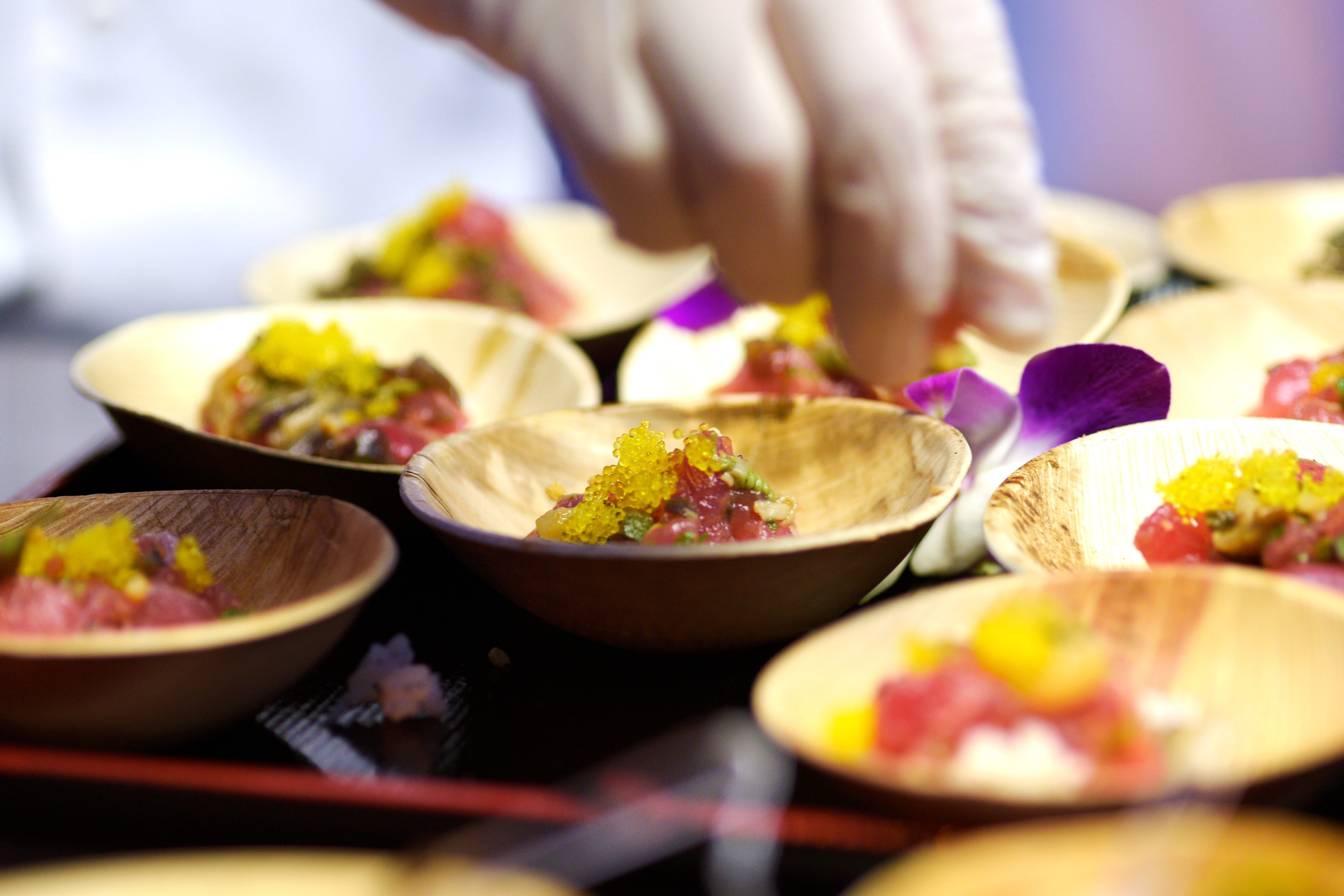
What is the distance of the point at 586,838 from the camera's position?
0.86 m

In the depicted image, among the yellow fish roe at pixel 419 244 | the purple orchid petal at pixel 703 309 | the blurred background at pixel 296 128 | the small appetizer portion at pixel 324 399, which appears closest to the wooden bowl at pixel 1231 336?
the purple orchid petal at pixel 703 309

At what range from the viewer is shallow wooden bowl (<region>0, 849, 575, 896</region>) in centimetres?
74

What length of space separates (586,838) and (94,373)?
4.50 feet

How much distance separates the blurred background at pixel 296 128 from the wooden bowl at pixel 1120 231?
3.08 ft

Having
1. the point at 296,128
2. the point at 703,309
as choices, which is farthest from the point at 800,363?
the point at 296,128

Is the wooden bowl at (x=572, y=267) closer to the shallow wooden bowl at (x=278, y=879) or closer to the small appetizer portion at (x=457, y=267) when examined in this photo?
the small appetizer portion at (x=457, y=267)

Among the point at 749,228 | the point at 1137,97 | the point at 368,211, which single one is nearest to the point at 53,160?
the point at 368,211

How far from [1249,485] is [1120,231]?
5.80ft

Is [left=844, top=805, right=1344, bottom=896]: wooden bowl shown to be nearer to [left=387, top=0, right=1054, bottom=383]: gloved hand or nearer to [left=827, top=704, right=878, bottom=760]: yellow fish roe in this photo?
[left=827, top=704, right=878, bottom=760]: yellow fish roe

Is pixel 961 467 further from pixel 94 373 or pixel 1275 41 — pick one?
pixel 1275 41

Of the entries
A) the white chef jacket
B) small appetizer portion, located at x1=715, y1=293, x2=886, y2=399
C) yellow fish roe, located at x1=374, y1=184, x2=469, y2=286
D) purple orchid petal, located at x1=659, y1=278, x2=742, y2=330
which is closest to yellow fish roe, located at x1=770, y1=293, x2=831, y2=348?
small appetizer portion, located at x1=715, y1=293, x2=886, y2=399

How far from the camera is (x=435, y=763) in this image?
1059 mm

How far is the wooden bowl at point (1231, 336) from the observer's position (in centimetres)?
174

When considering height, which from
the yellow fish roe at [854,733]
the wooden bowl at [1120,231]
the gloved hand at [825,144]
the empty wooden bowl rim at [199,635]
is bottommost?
the wooden bowl at [1120,231]
